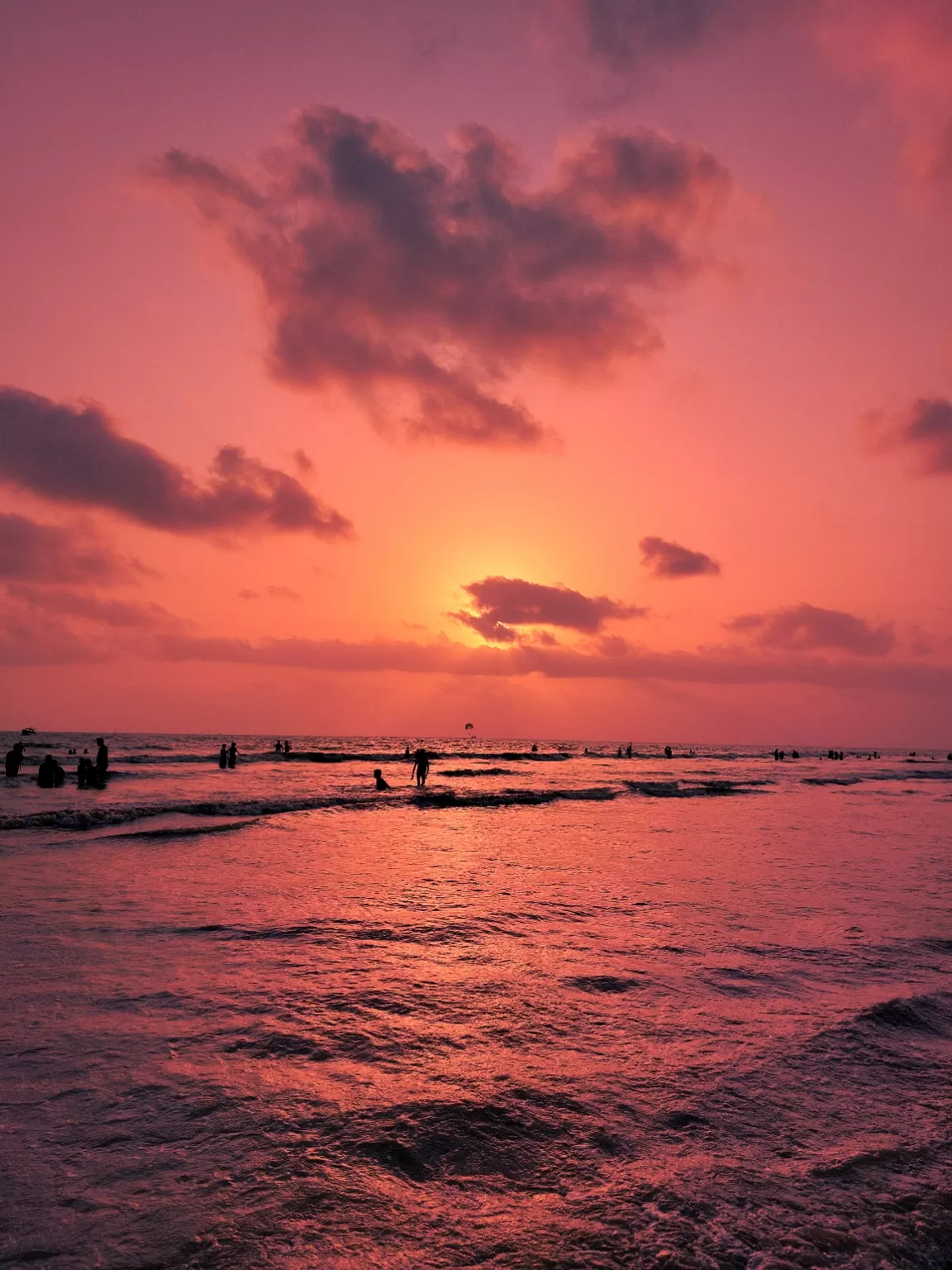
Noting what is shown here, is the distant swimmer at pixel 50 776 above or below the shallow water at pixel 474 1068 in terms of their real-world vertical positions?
below

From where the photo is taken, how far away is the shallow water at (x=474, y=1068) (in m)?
4.30

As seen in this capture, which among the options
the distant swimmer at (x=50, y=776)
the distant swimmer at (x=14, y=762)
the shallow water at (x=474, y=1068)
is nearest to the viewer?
the shallow water at (x=474, y=1068)

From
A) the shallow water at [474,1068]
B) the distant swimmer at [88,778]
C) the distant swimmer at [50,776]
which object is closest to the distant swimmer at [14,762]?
the distant swimmer at [50,776]

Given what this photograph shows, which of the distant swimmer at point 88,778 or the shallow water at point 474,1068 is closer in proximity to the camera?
the shallow water at point 474,1068

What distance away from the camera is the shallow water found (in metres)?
4.30

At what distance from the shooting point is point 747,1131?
5461mm

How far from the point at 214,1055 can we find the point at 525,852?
14481 millimetres

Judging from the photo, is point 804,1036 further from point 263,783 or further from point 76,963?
point 263,783

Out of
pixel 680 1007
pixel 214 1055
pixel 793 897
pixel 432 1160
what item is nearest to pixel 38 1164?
pixel 214 1055

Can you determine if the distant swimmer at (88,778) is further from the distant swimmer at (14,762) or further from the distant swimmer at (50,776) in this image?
A: the distant swimmer at (14,762)

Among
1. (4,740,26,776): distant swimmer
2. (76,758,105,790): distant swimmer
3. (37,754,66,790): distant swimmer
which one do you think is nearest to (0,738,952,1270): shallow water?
(76,758,105,790): distant swimmer

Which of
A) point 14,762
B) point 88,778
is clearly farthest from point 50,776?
point 14,762

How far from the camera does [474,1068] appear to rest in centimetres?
656

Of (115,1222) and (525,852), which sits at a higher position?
(115,1222)
